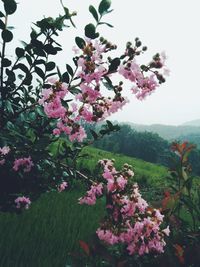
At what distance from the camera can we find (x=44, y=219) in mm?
3654

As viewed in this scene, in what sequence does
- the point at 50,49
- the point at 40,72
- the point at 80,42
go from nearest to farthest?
the point at 80,42
the point at 50,49
the point at 40,72

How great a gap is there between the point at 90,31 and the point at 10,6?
15.1 inches

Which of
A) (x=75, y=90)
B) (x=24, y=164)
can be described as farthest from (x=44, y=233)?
(x=75, y=90)

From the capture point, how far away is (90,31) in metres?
1.80

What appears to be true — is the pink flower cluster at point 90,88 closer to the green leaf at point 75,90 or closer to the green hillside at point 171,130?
the green leaf at point 75,90

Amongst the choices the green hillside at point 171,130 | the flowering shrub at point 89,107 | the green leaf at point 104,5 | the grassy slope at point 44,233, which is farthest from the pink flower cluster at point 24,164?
the green hillside at point 171,130

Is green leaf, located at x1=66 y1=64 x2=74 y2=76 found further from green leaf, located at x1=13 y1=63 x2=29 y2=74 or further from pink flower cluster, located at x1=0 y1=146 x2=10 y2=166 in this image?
pink flower cluster, located at x1=0 y1=146 x2=10 y2=166

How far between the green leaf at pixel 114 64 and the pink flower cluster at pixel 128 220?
0.51 m

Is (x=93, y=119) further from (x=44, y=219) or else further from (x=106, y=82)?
(x=44, y=219)

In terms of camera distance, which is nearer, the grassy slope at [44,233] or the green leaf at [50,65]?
the green leaf at [50,65]

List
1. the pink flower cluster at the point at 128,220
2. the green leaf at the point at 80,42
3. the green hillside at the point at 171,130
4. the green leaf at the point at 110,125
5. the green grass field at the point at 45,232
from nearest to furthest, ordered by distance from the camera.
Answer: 1. the pink flower cluster at the point at 128,220
2. the green leaf at the point at 80,42
3. the green leaf at the point at 110,125
4. the green grass field at the point at 45,232
5. the green hillside at the point at 171,130

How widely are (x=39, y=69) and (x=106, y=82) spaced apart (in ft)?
1.33

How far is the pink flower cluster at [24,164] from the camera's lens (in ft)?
7.09

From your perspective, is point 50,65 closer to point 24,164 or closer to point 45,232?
point 24,164
